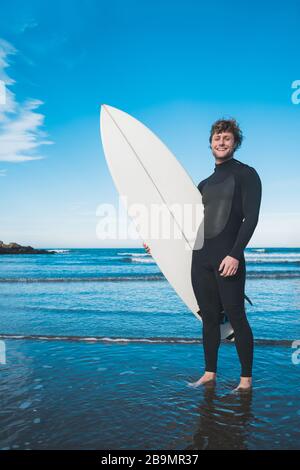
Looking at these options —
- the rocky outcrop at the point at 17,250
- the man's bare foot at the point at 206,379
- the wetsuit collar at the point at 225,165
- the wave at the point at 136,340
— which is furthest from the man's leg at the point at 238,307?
the rocky outcrop at the point at 17,250

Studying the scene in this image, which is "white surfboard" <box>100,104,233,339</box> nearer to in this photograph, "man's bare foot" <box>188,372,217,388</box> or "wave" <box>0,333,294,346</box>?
"man's bare foot" <box>188,372,217,388</box>

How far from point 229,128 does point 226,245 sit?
84 centimetres

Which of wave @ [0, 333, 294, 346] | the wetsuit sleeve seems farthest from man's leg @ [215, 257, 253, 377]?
wave @ [0, 333, 294, 346]

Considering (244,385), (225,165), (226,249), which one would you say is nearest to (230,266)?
(226,249)

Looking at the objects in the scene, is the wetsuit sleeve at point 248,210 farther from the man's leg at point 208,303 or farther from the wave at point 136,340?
the wave at point 136,340

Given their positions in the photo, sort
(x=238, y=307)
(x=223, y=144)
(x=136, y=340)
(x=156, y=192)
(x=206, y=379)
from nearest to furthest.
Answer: (x=238, y=307)
(x=223, y=144)
(x=206, y=379)
(x=156, y=192)
(x=136, y=340)

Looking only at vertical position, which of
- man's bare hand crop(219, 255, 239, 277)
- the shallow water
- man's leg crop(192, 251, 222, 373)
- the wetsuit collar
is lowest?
the shallow water

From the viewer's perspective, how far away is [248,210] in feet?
8.19

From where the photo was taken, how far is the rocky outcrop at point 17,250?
135ft

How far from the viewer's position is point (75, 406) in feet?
7.91

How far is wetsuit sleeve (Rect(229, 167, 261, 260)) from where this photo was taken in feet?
8.10

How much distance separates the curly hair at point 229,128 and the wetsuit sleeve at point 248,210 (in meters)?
0.33

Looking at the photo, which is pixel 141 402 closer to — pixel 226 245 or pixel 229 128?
pixel 226 245

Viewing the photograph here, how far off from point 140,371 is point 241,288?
3.91 ft
